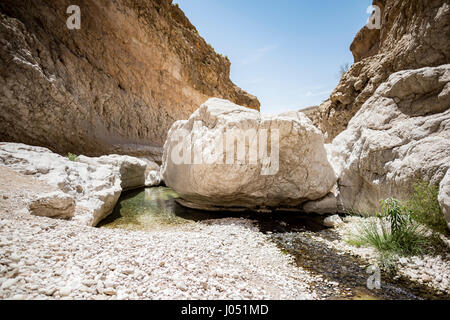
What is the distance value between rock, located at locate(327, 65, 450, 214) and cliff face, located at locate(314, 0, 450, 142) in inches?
178

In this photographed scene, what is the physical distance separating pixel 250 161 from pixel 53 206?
485 centimetres

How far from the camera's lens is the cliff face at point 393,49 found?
7824mm

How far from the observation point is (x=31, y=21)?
35.9 feet

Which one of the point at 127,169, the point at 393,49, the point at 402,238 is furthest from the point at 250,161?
the point at 393,49

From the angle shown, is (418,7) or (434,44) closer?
(434,44)

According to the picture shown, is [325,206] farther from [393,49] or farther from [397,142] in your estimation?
[393,49]

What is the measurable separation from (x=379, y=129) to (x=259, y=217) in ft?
15.4

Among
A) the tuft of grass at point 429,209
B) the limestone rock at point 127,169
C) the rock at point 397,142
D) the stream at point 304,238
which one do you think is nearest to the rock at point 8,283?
the stream at point 304,238

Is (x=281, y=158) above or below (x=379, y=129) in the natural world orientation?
below

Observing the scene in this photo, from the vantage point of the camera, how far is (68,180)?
5395mm

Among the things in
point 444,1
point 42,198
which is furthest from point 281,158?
point 444,1

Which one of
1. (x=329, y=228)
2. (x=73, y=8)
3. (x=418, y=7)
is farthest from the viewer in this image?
(x=73, y=8)

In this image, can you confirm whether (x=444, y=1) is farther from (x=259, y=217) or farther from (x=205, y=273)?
(x=205, y=273)

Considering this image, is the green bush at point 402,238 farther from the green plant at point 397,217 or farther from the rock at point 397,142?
the rock at point 397,142
